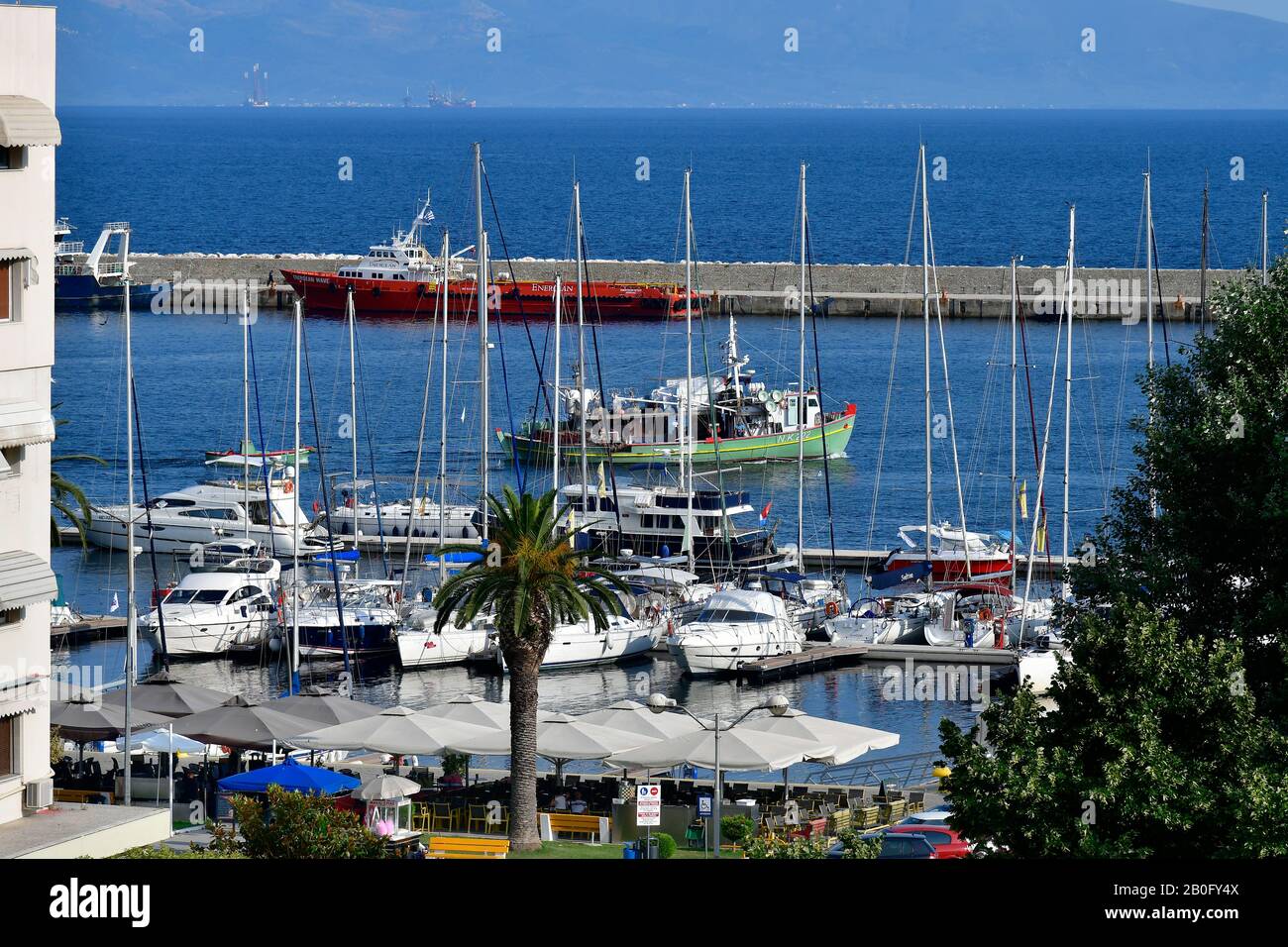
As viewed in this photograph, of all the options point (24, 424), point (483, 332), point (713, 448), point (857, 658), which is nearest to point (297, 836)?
point (24, 424)

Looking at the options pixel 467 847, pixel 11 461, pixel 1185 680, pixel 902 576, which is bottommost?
pixel 467 847

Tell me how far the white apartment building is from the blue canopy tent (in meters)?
11.0

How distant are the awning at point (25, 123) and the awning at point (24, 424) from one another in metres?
2.59

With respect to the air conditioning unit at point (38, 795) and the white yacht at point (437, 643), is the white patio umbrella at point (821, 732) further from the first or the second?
the white yacht at point (437, 643)

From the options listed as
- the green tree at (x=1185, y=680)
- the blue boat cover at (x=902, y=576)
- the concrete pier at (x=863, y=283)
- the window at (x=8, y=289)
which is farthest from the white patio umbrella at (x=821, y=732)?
the concrete pier at (x=863, y=283)

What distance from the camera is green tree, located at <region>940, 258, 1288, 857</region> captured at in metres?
21.2

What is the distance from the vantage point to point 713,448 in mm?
76625

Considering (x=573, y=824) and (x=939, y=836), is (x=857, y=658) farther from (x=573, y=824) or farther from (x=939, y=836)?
(x=939, y=836)

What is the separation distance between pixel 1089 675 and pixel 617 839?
11484 millimetres

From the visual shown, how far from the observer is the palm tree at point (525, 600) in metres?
31.1

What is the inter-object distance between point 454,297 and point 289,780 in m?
94.3

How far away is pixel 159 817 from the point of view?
21312 mm

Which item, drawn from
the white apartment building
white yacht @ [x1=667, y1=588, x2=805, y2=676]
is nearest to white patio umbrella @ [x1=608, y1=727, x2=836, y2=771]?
the white apartment building
